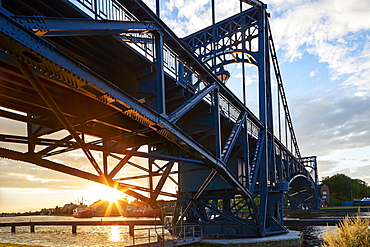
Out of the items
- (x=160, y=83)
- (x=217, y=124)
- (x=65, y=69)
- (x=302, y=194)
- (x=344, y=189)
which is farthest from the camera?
(x=344, y=189)

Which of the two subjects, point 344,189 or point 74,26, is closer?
point 74,26

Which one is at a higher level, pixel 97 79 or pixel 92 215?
pixel 97 79

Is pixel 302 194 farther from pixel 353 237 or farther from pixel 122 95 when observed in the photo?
pixel 122 95

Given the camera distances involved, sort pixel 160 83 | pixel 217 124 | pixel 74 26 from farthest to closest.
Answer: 1. pixel 217 124
2. pixel 160 83
3. pixel 74 26

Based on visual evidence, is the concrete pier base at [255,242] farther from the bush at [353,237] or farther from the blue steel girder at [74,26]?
the blue steel girder at [74,26]

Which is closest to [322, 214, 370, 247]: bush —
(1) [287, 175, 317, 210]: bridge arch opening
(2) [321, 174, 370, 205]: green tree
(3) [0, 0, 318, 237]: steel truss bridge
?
(3) [0, 0, 318, 237]: steel truss bridge

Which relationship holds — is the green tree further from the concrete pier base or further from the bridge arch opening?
the concrete pier base

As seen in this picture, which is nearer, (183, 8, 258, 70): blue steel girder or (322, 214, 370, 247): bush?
(322, 214, 370, 247): bush

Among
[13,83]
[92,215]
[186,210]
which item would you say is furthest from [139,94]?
[92,215]

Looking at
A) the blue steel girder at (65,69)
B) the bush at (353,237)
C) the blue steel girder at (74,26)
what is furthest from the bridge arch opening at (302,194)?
the blue steel girder at (74,26)

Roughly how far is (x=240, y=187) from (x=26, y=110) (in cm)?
1208

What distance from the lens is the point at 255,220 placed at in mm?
23500

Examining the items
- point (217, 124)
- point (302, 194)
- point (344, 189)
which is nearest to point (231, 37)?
point (217, 124)

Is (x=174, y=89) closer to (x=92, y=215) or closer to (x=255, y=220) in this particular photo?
(x=255, y=220)
